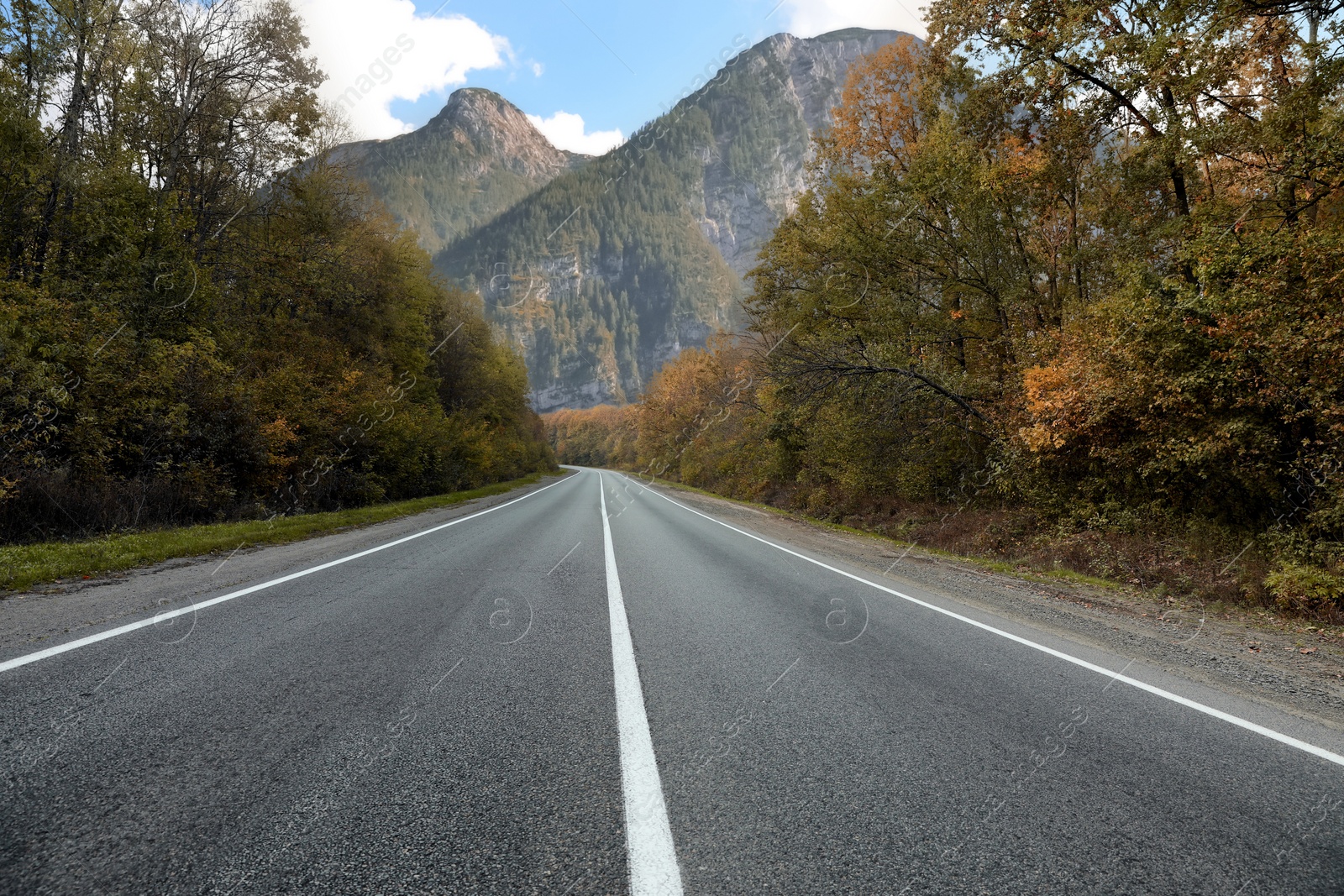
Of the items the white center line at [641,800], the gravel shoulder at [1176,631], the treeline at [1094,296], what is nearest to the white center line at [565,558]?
the white center line at [641,800]

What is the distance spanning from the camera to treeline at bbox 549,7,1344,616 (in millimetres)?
8422

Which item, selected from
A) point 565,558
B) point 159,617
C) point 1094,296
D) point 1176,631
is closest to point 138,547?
point 159,617

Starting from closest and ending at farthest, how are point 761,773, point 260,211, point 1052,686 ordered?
point 761,773, point 1052,686, point 260,211

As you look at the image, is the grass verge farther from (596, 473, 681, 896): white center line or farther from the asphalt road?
(596, 473, 681, 896): white center line

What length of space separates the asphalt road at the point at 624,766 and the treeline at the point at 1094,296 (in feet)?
21.9

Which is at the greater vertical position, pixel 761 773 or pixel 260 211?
pixel 260 211

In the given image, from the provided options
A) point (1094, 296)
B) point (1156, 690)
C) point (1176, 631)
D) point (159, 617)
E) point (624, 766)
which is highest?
point (1094, 296)

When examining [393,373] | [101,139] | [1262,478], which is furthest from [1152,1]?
[393,373]

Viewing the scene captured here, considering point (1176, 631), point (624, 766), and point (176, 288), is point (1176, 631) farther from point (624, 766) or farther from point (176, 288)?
point (176, 288)

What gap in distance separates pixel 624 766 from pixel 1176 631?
23.2 feet

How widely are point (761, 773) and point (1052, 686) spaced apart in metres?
2.81

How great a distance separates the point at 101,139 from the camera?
48.3 ft

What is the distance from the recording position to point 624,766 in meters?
2.68

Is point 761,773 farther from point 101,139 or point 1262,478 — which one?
point 101,139
